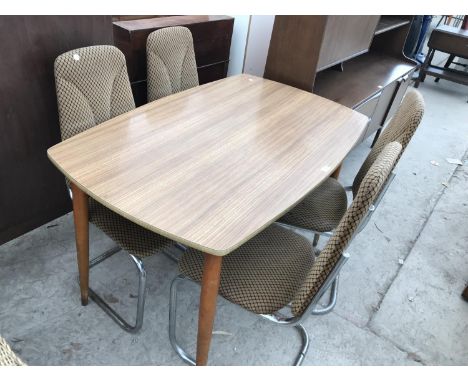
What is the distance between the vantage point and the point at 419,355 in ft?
4.93

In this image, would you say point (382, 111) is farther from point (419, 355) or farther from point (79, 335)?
point (79, 335)

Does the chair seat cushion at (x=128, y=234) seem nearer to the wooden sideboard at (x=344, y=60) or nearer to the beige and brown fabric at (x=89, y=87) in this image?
the beige and brown fabric at (x=89, y=87)

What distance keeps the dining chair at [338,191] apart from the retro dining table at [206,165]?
5.3 inches

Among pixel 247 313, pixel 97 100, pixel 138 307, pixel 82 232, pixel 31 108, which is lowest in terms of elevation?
pixel 247 313

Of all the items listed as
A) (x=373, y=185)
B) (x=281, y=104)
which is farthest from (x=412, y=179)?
(x=373, y=185)

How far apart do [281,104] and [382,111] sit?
4.23 ft

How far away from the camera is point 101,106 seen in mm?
1447

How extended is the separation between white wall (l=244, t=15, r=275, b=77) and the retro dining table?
0.92 meters

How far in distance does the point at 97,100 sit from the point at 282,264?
920 millimetres

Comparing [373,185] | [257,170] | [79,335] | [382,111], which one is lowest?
[79,335]

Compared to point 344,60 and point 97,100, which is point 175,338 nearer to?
point 97,100

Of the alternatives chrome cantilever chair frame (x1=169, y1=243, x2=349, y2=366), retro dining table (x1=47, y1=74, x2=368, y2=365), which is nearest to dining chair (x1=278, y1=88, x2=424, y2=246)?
retro dining table (x1=47, y1=74, x2=368, y2=365)

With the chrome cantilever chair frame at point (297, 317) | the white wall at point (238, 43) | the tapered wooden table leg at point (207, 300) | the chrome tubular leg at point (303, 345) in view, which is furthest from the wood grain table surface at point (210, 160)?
the white wall at point (238, 43)

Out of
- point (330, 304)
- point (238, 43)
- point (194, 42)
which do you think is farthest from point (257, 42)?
point (330, 304)
